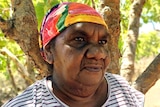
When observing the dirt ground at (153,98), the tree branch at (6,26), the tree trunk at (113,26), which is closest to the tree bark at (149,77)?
the tree trunk at (113,26)

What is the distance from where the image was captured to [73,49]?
5.02 feet

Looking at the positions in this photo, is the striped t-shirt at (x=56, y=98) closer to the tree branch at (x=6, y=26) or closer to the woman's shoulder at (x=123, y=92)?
the woman's shoulder at (x=123, y=92)

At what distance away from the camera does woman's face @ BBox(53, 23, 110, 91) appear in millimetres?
1499

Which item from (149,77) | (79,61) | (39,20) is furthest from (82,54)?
(39,20)

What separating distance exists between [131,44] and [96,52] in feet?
6.64

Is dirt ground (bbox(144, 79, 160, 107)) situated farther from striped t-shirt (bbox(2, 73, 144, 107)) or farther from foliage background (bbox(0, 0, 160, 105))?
striped t-shirt (bbox(2, 73, 144, 107))

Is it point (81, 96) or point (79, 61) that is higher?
point (79, 61)

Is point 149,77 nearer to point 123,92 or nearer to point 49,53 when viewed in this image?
point 123,92

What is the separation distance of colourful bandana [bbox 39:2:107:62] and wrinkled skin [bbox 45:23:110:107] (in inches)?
1.0

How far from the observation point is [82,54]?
150cm

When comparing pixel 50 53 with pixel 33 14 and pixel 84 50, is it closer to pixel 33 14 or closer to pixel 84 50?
pixel 84 50

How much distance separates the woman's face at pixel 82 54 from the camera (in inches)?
59.0

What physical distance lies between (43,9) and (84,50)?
6.67 feet

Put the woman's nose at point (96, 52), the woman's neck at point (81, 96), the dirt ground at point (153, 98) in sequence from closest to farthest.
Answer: the woman's nose at point (96, 52) < the woman's neck at point (81, 96) < the dirt ground at point (153, 98)
